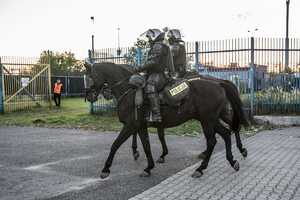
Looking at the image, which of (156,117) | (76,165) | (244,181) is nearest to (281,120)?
(244,181)

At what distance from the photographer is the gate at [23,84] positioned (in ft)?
57.5

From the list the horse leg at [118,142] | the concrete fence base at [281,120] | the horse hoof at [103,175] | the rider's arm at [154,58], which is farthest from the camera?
the concrete fence base at [281,120]

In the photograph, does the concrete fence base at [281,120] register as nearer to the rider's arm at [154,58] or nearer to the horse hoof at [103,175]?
the rider's arm at [154,58]

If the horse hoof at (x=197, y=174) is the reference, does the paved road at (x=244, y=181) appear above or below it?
below

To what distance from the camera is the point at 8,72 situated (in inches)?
695

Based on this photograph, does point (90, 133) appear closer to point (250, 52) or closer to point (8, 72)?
point (250, 52)

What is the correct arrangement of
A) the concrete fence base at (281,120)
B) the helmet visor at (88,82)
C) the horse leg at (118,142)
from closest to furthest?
the horse leg at (118,142), the helmet visor at (88,82), the concrete fence base at (281,120)

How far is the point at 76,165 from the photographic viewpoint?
21.0 ft

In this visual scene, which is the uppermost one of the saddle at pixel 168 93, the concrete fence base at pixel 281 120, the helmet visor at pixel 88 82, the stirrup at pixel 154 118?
the helmet visor at pixel 88 82

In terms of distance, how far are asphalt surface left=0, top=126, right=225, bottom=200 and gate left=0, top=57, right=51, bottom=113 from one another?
791 cm

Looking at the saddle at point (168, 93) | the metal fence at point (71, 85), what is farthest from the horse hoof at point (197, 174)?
the metal fence at point (71, 85)

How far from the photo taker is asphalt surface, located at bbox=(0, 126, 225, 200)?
15.8ft

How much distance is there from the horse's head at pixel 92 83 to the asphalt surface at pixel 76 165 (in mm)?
1452

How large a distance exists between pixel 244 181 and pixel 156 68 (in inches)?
99.3
